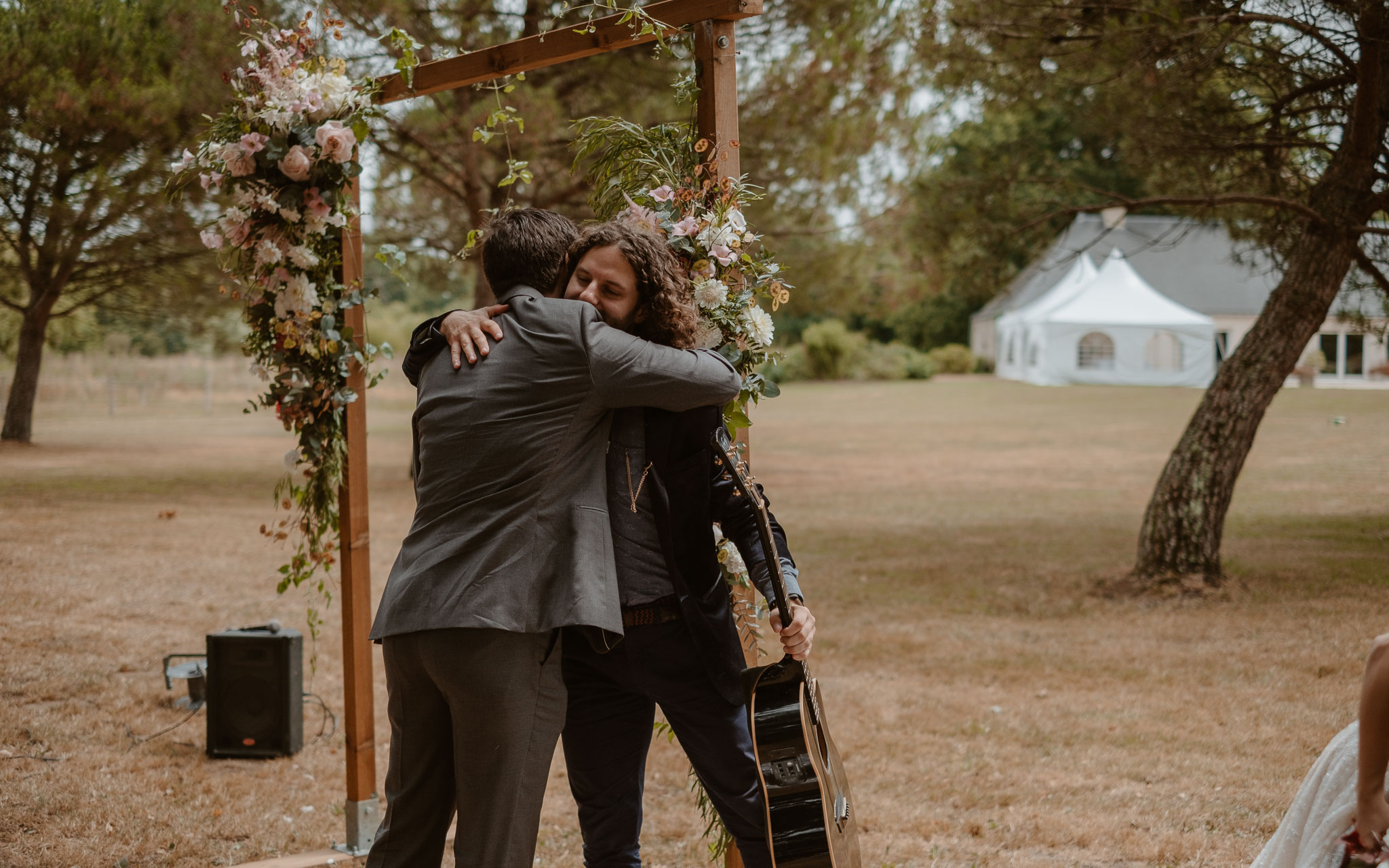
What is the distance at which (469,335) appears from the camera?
196 cm

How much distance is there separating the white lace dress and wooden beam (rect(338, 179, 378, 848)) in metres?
2.53

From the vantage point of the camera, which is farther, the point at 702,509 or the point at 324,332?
the point at 324,332

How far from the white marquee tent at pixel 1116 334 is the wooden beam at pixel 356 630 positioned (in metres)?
27.7

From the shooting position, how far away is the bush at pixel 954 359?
122 feet

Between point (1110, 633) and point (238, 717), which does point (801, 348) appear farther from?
point (238, 717)

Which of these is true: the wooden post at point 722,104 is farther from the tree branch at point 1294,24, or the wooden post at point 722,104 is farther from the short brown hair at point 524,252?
the tree branch at point 1294,24

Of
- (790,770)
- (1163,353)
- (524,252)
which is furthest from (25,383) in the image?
(1163,353)

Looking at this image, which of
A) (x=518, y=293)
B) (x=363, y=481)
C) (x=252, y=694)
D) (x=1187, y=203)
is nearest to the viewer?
(x=518, y=293)

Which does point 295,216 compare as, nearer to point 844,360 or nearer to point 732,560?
point 732,560

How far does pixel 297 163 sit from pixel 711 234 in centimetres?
131

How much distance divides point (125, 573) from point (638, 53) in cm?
680

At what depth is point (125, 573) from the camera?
7.73 m

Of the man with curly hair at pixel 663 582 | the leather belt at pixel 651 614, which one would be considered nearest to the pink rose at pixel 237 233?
the man with curly hair at pixel 663 582

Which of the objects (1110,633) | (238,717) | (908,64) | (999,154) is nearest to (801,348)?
(908,64)
